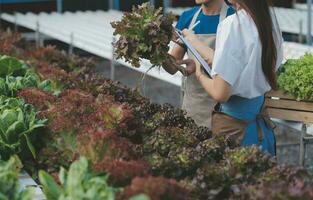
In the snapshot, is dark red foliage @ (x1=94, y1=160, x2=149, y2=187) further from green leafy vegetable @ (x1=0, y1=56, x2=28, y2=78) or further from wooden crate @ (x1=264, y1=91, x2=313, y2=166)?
green leafy vegetable @ (x1=0, y1=56, x2=28, y2=78)

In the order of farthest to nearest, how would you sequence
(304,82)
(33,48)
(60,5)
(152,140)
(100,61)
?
(100,61) → (60,5) → (33,48) → (304,82) → (152,140)

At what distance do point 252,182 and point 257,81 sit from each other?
1.11m

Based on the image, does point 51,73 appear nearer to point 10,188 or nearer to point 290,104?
point 290,104

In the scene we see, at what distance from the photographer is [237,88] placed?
3.90 metres

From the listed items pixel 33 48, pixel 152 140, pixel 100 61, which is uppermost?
pixel 152 140

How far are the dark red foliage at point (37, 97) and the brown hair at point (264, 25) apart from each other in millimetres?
1285

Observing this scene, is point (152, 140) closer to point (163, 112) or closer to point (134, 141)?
point (134, 141)

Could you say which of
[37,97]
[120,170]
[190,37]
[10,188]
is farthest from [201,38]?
[10,188]

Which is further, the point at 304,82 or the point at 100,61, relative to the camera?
the point at 100,61

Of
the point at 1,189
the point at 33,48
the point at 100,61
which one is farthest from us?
the point at 100,61

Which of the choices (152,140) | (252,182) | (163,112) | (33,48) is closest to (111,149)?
(152,140)

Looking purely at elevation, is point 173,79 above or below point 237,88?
below

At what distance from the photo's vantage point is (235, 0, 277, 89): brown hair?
3.77 m

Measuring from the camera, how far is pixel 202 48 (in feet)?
13.7
